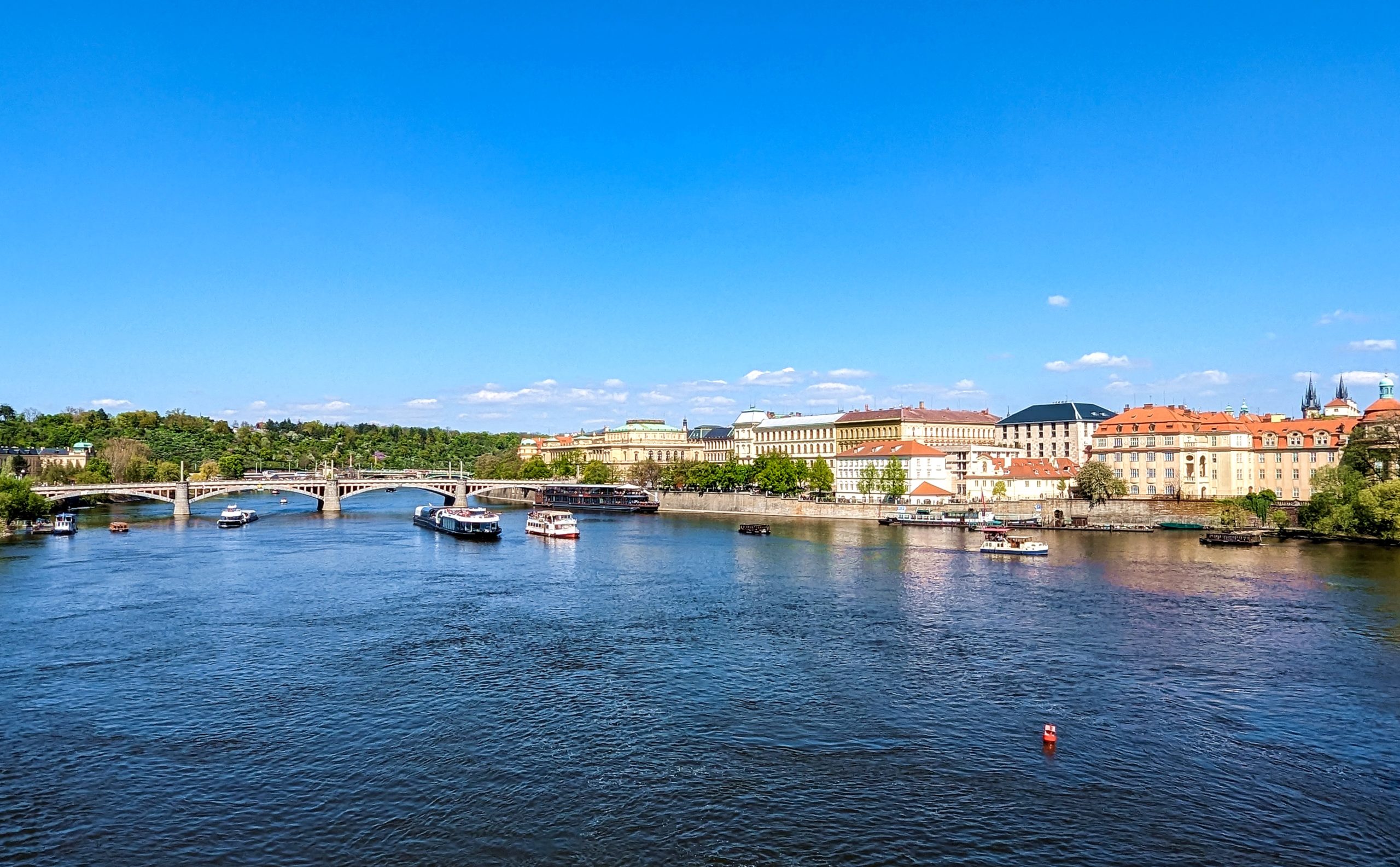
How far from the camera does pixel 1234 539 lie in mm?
74000

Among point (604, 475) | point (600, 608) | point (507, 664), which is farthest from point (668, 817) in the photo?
point (604, 475)

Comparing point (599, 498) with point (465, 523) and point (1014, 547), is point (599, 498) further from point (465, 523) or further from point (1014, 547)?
point (1014, 547)

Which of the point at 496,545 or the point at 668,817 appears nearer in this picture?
the point at 668,817

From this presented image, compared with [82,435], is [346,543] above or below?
below

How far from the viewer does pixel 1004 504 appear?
99.9 m

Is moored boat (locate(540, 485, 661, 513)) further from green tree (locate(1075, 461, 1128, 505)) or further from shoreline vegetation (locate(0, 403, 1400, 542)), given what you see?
green tree (locate(1075, 461, 1128, 505))

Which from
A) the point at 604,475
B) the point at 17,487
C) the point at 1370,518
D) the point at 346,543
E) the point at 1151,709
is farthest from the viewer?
the point at 604,475

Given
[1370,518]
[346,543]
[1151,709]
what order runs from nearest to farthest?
[1151,709], [1370,518], [346,543]

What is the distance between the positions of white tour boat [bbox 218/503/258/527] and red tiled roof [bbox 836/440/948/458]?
70057mm

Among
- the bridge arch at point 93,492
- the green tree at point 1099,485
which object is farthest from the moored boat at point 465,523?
the green tree at point 1099,485

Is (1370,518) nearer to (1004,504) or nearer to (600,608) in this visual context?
(1004,504)

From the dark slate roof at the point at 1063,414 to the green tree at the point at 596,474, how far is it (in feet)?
210

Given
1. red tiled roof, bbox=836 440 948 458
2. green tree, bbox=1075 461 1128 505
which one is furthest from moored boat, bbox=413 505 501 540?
green tree, bbox=1075 461 1128 505

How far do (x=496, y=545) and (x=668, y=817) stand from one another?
6056 centimetres
